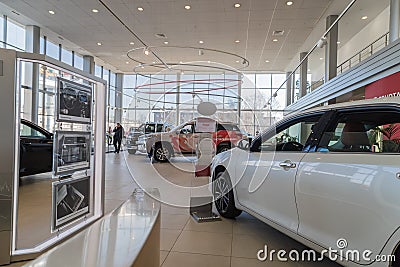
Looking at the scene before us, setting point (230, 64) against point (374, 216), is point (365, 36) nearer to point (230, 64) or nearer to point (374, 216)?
point (230, 64)

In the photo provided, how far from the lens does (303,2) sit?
818 centimetres

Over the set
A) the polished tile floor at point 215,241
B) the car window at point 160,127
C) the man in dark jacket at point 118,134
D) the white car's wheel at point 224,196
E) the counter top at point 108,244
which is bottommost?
the polished tile floor at point 215,241

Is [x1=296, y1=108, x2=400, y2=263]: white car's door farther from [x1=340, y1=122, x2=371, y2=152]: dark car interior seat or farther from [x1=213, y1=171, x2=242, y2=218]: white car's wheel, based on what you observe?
[x1=213, y1=171, x2=242, y2=218]: white car's wheel

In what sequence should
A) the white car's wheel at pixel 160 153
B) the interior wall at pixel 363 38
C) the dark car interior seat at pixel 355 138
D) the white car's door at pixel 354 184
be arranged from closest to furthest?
1. the white car's door at pixel 354 184
2. the dark car interior seat at pixel 355 138
3. the interior wall at pixel 363 38
4. the white car's wheel at pixel 160 153

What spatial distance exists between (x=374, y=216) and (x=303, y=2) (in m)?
7.91

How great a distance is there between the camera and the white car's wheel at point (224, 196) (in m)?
3.58

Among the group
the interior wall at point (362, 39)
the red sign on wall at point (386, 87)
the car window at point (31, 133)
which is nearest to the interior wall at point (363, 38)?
the interior wall at point (362, 39)

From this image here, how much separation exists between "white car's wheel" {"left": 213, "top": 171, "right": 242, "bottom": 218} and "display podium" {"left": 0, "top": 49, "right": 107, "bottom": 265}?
56.1 inches

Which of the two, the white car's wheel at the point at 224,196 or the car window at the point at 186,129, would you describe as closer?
the white car's wheel at the point at 224,196

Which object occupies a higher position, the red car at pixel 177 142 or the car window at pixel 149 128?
the car window at pixel 149 128

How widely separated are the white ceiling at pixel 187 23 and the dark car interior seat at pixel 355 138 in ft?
22.4

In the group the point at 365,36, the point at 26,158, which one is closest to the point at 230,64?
the point at 365,36

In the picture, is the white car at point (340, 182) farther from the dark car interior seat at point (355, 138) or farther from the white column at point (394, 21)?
the white column at point (394, 21)

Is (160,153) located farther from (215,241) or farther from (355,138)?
(355,138)
